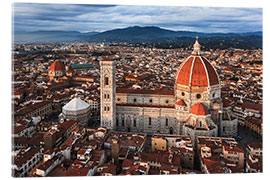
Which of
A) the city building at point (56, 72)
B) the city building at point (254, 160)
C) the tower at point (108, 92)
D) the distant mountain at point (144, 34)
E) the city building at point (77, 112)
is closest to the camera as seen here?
the city building at point (254, 160)

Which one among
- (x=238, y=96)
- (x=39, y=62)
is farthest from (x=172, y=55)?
(x=238, y=96)

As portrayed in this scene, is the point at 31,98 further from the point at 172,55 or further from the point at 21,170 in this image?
the point at 172,55

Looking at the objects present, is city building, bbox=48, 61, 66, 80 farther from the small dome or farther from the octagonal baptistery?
the octagonal baptistery

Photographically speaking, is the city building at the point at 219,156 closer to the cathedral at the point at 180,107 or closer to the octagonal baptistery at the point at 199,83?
the cathedral at the point at 180,107

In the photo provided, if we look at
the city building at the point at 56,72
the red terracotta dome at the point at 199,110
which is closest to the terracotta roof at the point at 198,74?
the red terracotta dome at the point at 199,110

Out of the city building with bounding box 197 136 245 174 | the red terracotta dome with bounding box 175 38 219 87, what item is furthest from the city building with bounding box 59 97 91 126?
the city building with bounding box 197 136 245 174

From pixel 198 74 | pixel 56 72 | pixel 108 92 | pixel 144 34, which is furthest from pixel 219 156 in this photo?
pixel 56 72

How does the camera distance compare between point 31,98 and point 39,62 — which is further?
point 39,62

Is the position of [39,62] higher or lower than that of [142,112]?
higher
